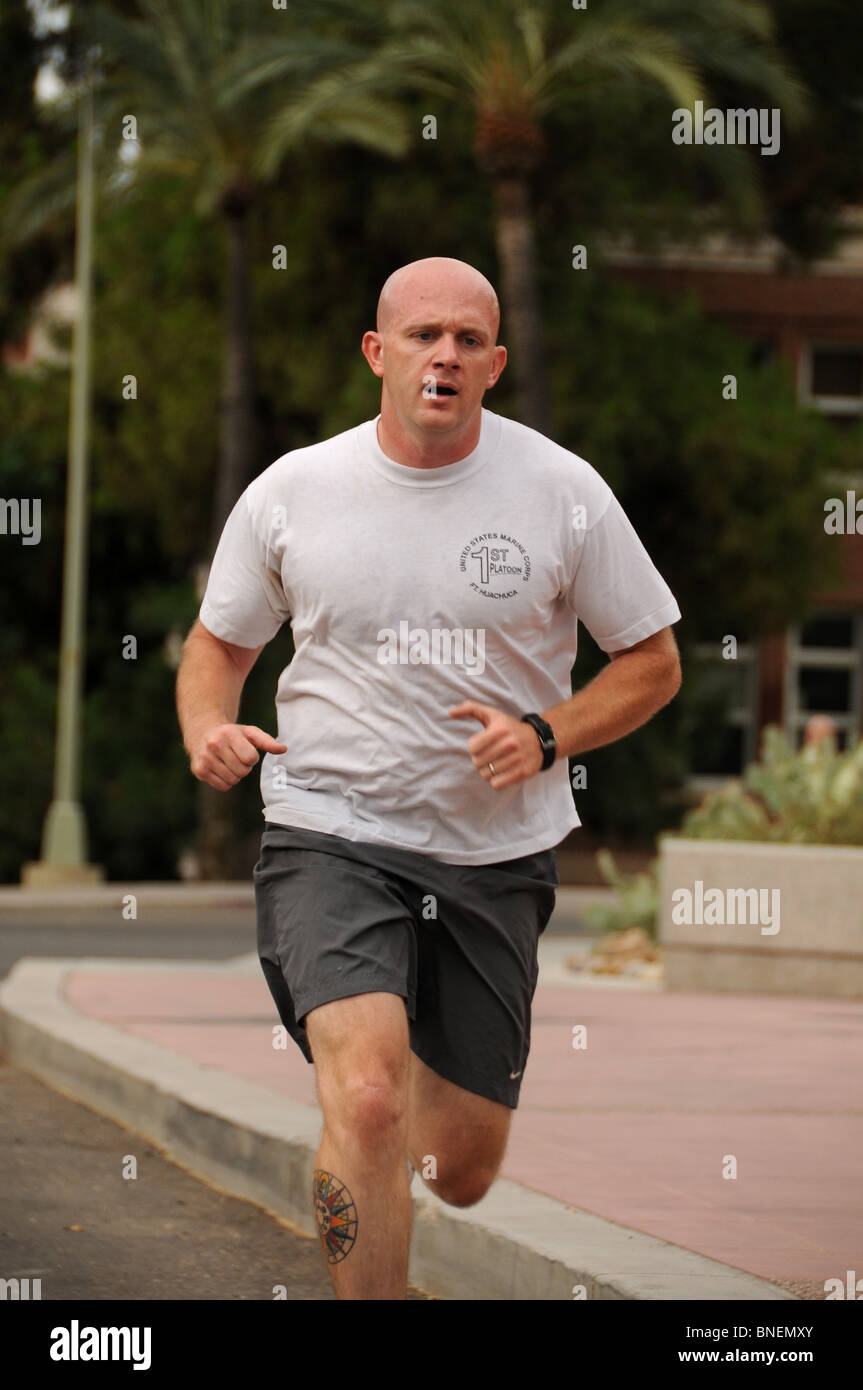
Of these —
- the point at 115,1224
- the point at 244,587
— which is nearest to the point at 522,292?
the point at 115,1224

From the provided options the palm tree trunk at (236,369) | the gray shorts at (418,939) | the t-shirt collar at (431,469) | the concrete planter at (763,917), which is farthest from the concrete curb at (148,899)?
the t-shirt collar at (431,469)

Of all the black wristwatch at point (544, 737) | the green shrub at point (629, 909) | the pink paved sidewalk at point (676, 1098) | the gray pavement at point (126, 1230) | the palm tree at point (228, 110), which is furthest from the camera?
the palm tree at point (228, 110)

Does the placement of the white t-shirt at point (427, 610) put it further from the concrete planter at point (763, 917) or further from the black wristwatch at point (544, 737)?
the concrete planter at point (763, 917)

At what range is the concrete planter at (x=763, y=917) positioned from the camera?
11.6 meters

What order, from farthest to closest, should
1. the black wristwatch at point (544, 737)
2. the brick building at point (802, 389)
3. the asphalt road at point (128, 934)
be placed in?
the brick building at point (802, 389) → the asphalt road at point (128, 934) → the black wristwatch at point (544, 737)

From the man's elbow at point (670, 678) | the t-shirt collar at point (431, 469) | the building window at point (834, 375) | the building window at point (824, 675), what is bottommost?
the man's elbow at point (670, 678)

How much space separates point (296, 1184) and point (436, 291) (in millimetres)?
2837

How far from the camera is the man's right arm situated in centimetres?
405

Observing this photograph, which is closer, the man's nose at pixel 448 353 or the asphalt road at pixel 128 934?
the man's nose at pixel 448 353

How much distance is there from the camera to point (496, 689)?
4211mm

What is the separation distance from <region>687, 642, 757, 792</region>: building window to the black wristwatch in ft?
78.3

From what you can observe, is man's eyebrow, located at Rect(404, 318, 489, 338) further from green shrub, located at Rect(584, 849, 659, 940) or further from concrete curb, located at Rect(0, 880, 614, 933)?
concrete curb, located at Rect(0, 880, 614, 933)

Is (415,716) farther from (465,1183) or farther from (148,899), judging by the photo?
(148,899)
